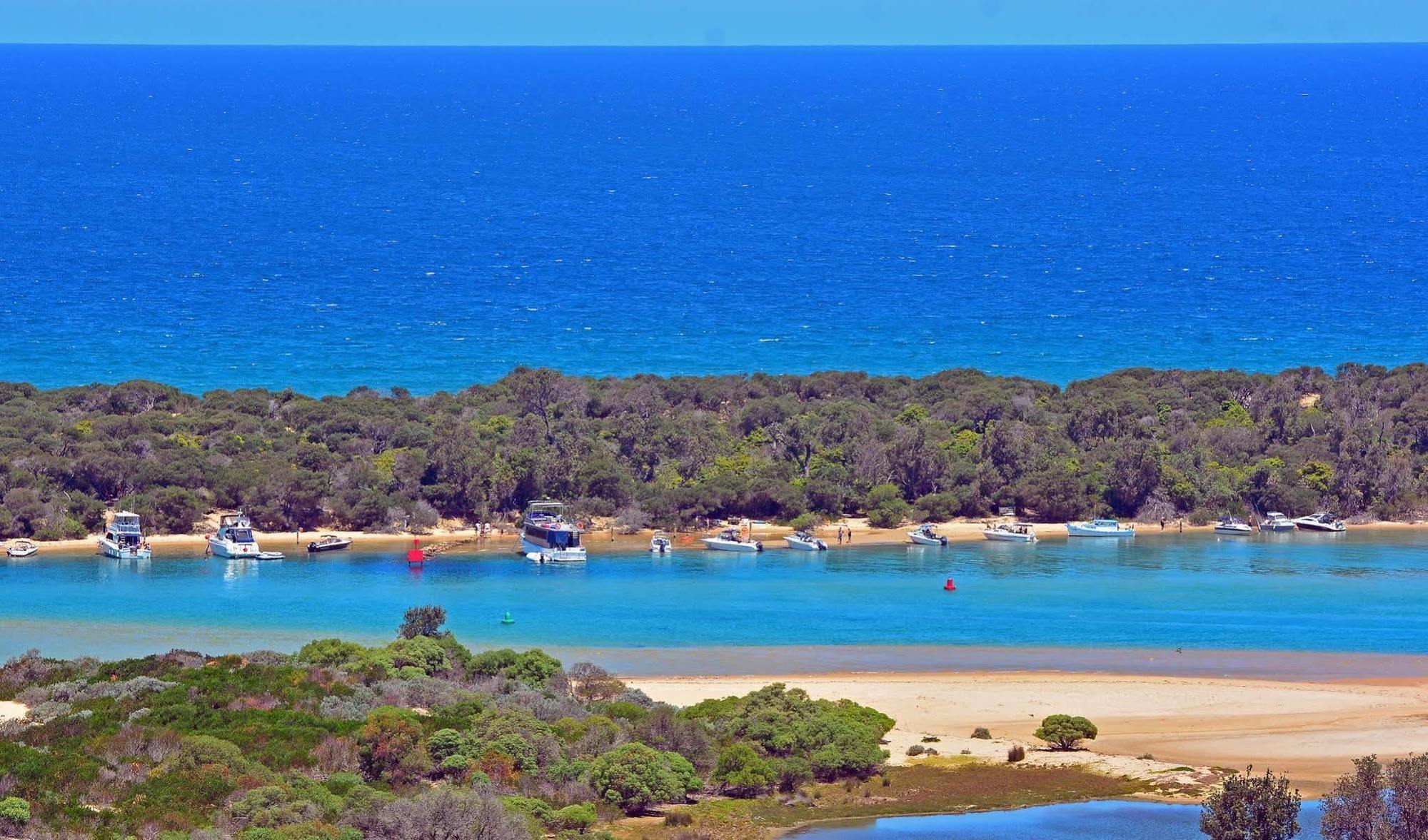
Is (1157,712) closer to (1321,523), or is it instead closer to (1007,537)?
(1007,537)

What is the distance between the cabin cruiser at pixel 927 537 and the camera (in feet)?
204

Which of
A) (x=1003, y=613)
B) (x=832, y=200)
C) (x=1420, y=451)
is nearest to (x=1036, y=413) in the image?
(x=1420, y=451)

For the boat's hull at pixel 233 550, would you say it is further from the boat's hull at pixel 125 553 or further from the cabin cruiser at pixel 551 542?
the cabin cruiser at pixel 551 542

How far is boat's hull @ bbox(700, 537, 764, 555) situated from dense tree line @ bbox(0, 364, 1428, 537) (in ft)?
9.69

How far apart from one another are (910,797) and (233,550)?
30.1m

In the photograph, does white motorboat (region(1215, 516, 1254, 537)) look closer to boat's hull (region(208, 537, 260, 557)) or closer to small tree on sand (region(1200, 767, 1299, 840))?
boat's hull (region(208, 537, 260, 557))

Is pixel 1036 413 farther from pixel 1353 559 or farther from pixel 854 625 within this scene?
pixel 854 625

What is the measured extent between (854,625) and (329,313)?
6442cm

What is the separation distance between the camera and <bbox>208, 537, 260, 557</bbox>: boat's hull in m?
58.7

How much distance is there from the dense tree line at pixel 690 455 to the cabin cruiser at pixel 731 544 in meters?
2.59

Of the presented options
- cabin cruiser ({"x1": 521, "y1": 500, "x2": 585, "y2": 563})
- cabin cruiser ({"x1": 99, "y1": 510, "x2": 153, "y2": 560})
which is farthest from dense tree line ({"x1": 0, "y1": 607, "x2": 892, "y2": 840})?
cabin cruiser ({"x1": 99, "y1": 510, "x2": 153, "y2": 560})

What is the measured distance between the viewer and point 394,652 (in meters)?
42.8

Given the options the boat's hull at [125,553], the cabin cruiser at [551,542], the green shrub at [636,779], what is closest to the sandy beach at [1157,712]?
the green shrub at [636,779]

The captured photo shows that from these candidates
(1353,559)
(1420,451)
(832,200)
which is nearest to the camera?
(1353,559)
